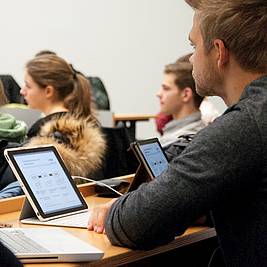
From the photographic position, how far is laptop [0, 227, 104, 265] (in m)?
1.46

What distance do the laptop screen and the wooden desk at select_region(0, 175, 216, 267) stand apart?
22 centimetres

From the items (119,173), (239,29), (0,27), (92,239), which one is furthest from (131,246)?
(0,27)

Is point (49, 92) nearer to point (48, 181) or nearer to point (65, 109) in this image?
point (65, 109)

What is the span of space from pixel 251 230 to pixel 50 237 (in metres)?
0.51

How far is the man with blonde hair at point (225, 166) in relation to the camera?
1.40 metres

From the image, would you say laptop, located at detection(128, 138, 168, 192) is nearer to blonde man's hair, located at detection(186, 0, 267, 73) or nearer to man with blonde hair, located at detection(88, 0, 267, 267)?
man with blonde hair, located at detection(88, 0, 267, 267)

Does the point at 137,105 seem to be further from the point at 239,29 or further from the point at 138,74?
the point at 239,29

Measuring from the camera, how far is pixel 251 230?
1458 millimetres

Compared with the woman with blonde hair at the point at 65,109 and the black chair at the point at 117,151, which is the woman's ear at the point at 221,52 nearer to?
the woman with blonde hair at the point at 65,109

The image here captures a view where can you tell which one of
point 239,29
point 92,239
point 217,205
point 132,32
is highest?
point 239,29

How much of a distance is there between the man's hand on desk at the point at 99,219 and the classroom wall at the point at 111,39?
16.3 ft

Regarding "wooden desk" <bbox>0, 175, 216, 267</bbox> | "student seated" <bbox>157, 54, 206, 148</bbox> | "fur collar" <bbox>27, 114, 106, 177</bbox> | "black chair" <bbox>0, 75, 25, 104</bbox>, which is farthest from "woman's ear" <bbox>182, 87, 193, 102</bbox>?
"black chair" <bbox>0, 75, 25, 104</bbox>

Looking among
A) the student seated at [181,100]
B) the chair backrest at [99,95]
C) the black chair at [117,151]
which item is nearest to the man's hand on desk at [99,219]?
the black chair at [117,151]

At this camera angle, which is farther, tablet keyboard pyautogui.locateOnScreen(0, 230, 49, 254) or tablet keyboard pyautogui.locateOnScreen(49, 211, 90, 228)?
tablet keyboard pyautogui.locateOnScreen(49, 211, 90, 228)
